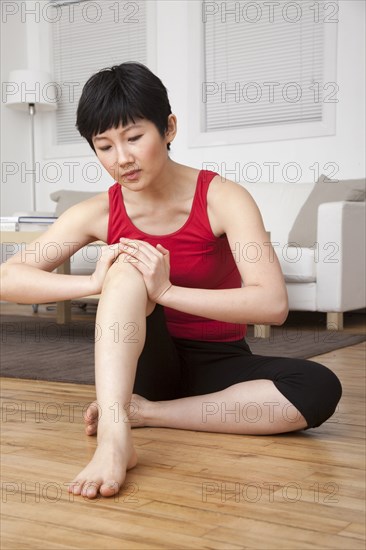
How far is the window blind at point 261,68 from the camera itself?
5.27 m

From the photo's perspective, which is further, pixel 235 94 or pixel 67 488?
pixel 235 94

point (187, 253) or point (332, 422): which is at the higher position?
point (187, 253)

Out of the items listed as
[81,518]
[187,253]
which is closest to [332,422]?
[187,253]

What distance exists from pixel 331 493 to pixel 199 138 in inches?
180

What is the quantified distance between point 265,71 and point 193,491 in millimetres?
4452

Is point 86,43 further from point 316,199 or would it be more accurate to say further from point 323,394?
point 323,394

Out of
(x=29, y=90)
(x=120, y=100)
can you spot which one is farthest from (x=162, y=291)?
(x=29, y=90)

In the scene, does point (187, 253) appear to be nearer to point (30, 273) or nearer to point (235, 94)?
point (30, 273)

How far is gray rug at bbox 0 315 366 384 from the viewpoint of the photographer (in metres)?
2.90

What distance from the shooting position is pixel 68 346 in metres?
3.58

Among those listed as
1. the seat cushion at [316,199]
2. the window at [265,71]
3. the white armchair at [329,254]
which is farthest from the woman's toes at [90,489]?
the window at [265,71]

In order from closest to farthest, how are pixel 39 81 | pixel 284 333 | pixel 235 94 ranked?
pixel 284 333, pixel 235 94, pixel 39 81

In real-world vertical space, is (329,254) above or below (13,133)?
below

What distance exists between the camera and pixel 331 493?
1454 mm
